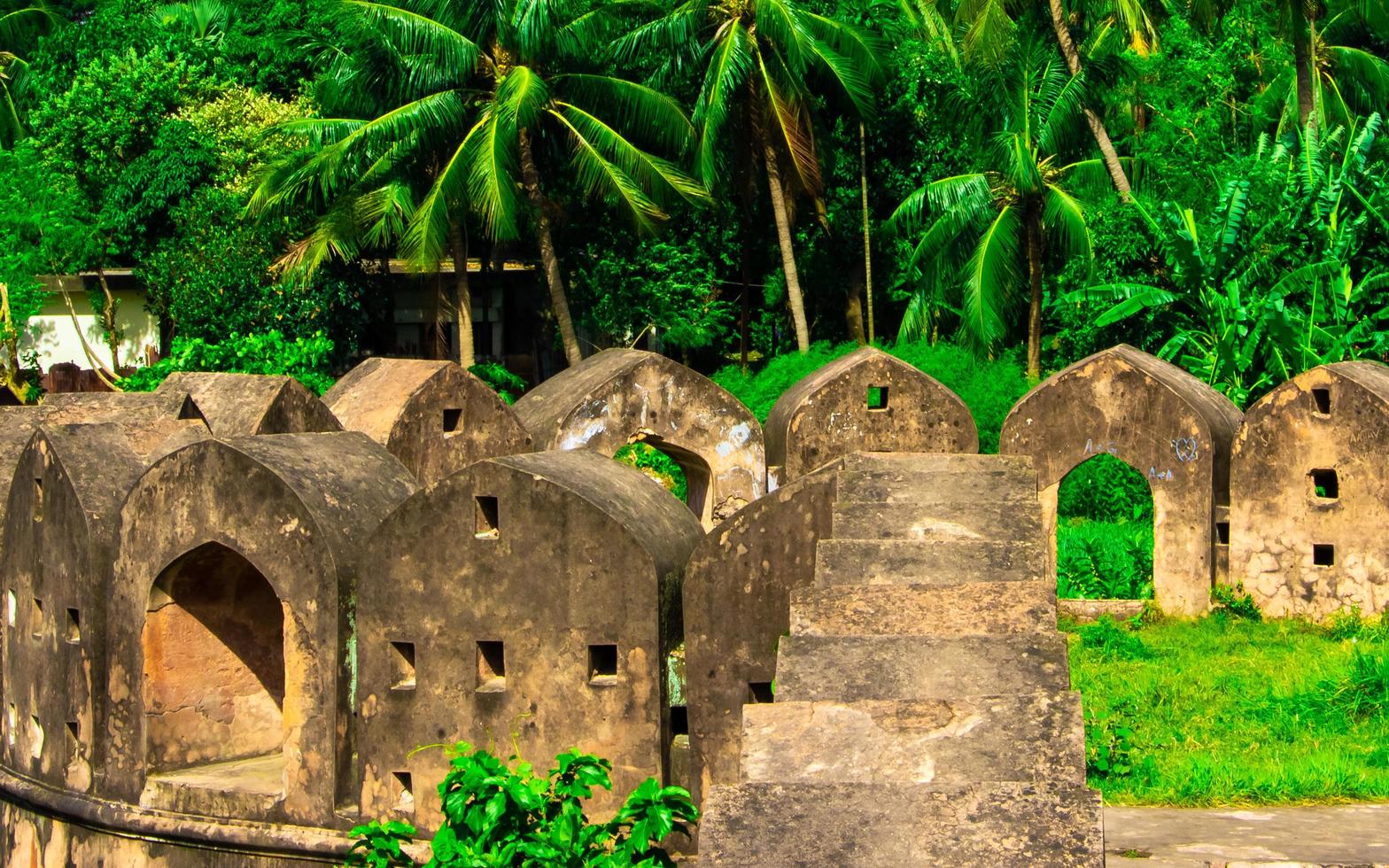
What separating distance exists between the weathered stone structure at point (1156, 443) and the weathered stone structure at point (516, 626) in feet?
15.6

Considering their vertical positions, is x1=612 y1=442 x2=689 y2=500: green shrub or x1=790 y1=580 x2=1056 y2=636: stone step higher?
x1=612 y1=442 x2=689 y2=500: green shrub

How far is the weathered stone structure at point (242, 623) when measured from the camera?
877cm

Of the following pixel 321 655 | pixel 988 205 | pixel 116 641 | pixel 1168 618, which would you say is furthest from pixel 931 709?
pixel 988 205

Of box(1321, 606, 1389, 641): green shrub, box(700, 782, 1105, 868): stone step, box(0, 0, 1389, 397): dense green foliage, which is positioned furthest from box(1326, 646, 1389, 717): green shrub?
box(0, 0, 1389, 397): dense green foliage

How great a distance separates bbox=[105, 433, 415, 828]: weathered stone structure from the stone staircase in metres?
2.44

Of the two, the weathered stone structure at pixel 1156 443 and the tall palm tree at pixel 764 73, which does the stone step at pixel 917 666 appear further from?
the tall palm tree at pixel 764 73

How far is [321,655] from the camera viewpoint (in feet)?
28.7

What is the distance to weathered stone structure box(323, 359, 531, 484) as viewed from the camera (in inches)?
494

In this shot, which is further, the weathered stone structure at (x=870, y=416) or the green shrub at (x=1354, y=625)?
the weathered stone structure at (x=870, y=416)

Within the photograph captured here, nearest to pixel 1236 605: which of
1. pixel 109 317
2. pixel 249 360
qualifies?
pixel 249 360

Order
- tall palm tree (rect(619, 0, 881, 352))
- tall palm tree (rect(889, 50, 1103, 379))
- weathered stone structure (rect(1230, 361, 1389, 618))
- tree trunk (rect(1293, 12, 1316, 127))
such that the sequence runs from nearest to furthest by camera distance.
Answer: weathered stone structure (rect(1230, 361, 1389, 618)) < tree trunk (rect(1293, 12, 1316, 127)) < tall palm tree (rect(889, 50, 1103, 379)) < tall palm tree (rect(619, 0, 881, 352))

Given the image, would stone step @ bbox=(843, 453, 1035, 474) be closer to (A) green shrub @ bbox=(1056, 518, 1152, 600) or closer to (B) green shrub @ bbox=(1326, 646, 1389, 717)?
(B) green shrub @ bbox=(1326, 646, 1389, 717)

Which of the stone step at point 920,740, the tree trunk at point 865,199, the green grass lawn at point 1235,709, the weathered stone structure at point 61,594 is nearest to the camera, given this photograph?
the stone step at point 920,740

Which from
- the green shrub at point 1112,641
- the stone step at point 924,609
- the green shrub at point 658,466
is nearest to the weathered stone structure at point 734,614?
the stone step at point 924,609
